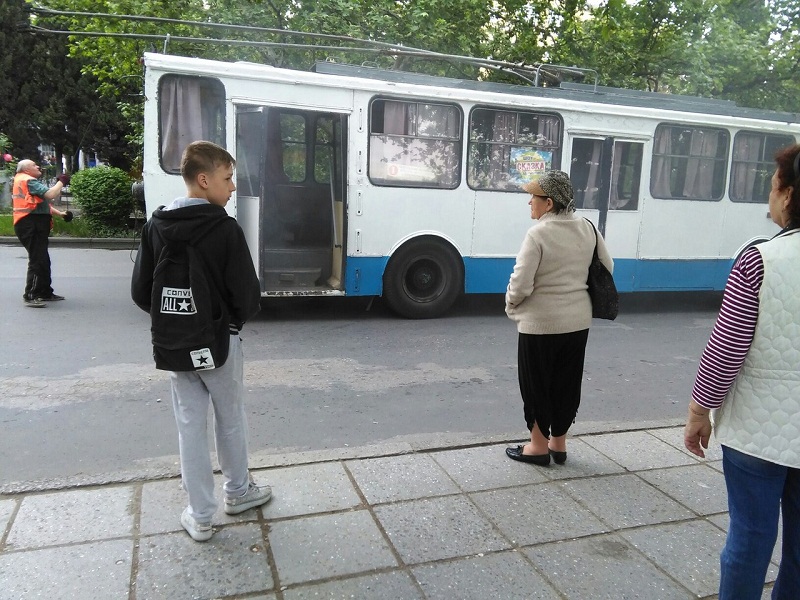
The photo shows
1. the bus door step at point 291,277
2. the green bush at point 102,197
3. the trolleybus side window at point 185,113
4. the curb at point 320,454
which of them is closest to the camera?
the curb at point 320,454

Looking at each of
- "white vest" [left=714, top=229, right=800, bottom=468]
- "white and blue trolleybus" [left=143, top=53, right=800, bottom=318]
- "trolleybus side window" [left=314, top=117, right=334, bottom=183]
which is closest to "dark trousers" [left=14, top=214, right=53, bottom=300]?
"white and blue trolleybus" [left=143, top=53, right=800, bottom=318]

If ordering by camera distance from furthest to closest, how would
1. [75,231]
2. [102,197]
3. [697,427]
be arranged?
[75,231]
[102,197]
[697,427]

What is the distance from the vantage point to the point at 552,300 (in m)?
3.67

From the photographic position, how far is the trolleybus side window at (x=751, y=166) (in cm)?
976

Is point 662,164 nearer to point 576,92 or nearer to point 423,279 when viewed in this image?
point 576,92

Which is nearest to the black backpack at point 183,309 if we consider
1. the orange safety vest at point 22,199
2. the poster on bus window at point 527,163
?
the poster on bus window at point 527,163

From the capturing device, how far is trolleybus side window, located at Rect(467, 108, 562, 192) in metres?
8.41

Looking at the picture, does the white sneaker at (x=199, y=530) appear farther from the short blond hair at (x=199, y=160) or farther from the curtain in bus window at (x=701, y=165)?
the curtain in bus window at (x=701, y=165)

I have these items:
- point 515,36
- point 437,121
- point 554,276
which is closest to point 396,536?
point 554,276

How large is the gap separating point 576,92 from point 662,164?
1.63m

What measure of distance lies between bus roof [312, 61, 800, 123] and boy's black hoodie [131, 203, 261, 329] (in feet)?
18.7

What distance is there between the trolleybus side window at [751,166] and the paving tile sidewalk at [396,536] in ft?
23.9

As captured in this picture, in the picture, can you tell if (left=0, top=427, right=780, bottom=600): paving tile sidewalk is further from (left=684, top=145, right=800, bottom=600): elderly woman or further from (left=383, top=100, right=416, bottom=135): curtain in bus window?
(left=383, top=100, right=416, bottom=135): curtain in bus window

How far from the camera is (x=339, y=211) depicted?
8.13m
